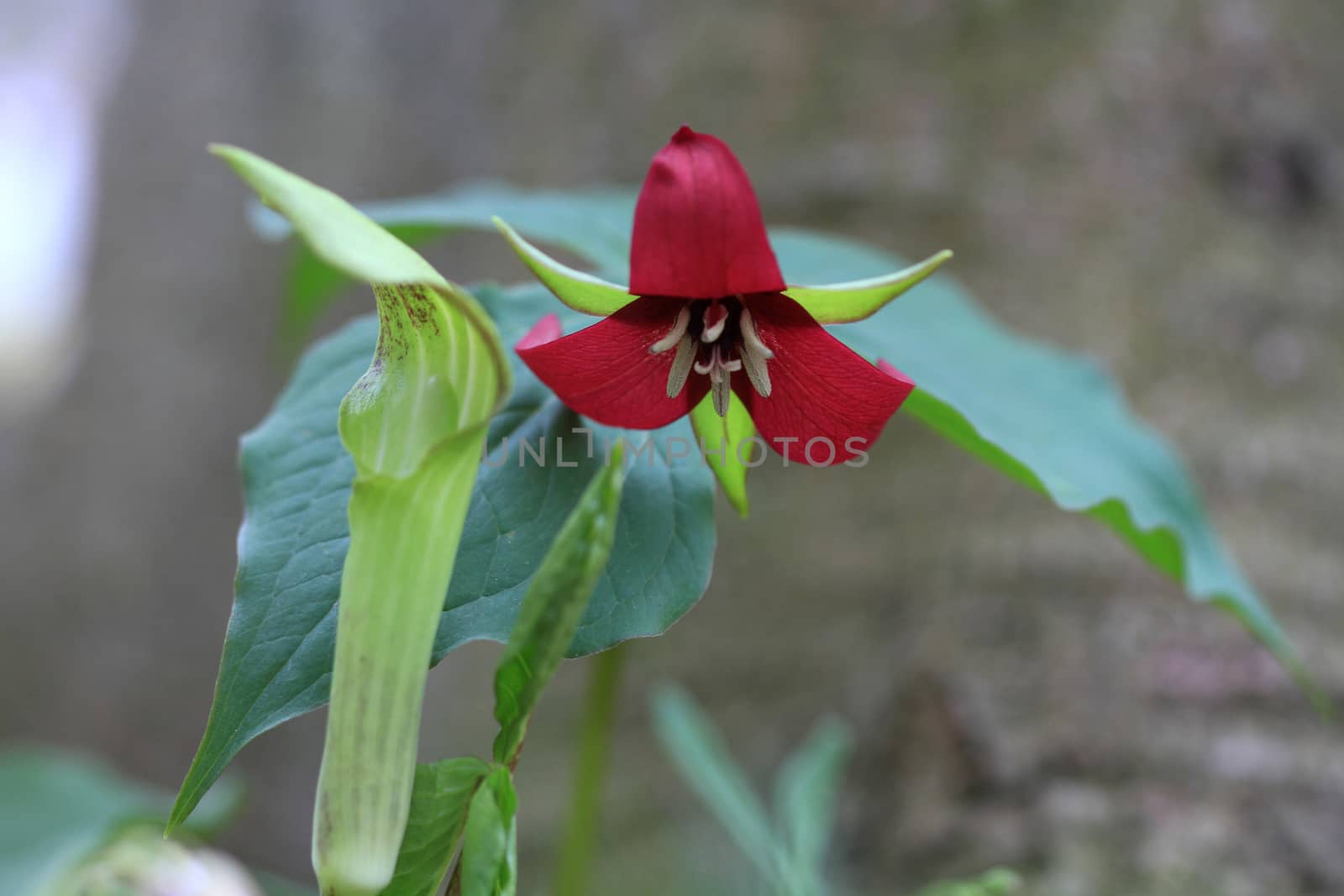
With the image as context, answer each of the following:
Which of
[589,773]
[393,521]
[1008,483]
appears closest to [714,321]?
[393,521]

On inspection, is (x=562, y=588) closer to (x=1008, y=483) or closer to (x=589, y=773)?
(x=589, y=773)

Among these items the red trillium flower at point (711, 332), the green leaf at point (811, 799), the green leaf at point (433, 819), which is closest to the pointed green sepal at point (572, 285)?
the red trillium flower at point (711, 332)

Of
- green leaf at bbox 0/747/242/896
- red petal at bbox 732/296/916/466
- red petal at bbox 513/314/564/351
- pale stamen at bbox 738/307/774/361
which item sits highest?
red petal at bbox 513/314/564/351

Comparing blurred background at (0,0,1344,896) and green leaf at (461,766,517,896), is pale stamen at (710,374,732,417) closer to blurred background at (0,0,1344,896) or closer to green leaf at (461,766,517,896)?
green leaf at (461,766,517,896)

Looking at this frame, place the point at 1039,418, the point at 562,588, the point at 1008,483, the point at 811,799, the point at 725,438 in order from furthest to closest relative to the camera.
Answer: the point at 1008,483
the point at 811,799
the point at 1039,418
the point at 725,438
the point at 562,588

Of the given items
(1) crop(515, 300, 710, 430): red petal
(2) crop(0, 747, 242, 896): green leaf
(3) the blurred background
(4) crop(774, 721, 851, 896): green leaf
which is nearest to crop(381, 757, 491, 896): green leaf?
(1) crop(515, 300, 710, 430): red petal

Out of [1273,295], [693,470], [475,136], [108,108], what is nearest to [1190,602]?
[1273,295]

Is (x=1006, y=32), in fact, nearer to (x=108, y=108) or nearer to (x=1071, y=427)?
(x=1071, y=427)
